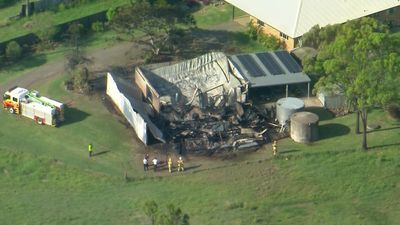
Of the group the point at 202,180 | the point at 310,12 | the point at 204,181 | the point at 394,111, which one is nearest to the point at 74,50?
the point at 310,12

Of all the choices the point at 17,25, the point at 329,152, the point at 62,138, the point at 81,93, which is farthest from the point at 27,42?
the point at 329,152

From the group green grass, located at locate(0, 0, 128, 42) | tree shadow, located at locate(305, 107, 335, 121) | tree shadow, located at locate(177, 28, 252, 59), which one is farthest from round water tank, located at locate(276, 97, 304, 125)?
green grass, located at locate(0, 0, 128, 42)

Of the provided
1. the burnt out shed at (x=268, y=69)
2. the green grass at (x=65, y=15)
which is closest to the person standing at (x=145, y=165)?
the burnt out shed at (x=268, y=69)

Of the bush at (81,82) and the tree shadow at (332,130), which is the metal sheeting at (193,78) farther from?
the tree shadow at (332,130)

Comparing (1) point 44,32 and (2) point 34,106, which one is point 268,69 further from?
(1) point 44,32

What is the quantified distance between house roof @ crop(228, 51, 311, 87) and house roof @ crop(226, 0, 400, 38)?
4929 millimetres

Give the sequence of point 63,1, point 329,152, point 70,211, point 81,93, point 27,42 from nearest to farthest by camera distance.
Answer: point 70,211, point 329,152, point 81,93, point 27,42, point 63,1

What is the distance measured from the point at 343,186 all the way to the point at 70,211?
20.5 metres

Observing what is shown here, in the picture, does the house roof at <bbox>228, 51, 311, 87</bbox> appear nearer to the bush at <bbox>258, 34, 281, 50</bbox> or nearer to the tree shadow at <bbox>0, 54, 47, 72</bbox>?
the bush at <bbox>258, 34, 281, 50</bbox>

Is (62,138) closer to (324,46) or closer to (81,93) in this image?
(81,93)

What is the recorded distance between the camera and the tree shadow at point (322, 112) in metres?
74.6

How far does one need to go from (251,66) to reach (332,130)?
10.6 m

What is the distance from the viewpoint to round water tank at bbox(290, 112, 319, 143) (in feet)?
232

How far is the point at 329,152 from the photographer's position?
69188mm
